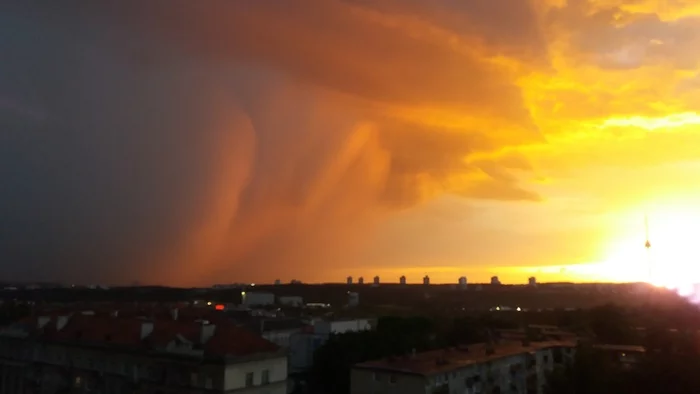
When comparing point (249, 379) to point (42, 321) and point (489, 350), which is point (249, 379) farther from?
point (42, 321)

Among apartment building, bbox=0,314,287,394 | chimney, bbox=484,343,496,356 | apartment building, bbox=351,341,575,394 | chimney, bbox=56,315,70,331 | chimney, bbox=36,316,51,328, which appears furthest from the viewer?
chimney, bbox=36,316,51,328

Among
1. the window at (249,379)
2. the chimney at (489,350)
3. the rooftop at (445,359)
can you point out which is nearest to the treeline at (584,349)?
the rooftop at (445,359)

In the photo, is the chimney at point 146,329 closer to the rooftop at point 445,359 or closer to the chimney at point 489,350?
the rooftop at point 445,359

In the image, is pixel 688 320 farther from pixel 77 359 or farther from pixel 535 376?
pixel 77 359

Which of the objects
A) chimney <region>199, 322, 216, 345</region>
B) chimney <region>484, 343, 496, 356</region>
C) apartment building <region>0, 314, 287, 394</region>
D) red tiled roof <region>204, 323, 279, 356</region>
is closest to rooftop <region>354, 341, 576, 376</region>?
chimney <region>484, 343, 496, 356</region>

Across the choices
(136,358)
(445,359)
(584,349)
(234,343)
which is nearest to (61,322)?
(136,358)

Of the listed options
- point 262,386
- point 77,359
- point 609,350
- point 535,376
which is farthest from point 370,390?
point 609,350

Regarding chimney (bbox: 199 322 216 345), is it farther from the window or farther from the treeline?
the treeline
